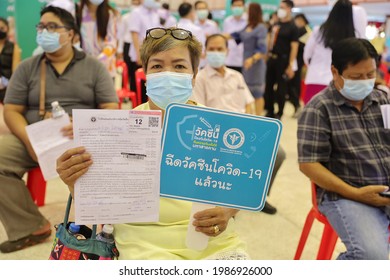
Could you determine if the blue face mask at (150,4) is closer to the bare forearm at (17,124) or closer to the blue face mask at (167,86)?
the bare forearm at (17,124)

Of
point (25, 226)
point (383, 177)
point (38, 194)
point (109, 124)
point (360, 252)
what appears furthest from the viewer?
point (38, 194)

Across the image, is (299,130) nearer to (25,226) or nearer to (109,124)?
(109,124)

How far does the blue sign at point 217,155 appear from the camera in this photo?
1.14m

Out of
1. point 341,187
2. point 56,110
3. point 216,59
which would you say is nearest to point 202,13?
point 216,59

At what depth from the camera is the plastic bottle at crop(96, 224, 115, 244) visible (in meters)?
1.38

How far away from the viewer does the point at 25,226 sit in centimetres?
243

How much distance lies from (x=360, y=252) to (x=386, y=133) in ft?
1.91

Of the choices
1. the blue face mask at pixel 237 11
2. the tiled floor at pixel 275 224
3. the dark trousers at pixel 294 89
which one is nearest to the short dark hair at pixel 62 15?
the tiled floor at pixel 275 224

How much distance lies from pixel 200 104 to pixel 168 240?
0.54 metres

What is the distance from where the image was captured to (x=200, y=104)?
1.60m

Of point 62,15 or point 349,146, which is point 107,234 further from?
point 62,15

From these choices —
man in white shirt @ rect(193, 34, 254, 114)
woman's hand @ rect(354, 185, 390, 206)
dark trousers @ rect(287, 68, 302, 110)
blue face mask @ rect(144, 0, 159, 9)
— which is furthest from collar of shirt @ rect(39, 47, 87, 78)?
dark trousers @ rect(287, 68, 302, 110)

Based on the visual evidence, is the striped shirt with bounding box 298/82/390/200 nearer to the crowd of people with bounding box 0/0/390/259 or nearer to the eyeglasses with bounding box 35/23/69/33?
the crowd of people with bounding box 0/0/390/259

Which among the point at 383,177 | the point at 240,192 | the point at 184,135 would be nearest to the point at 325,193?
the point at 383,177
